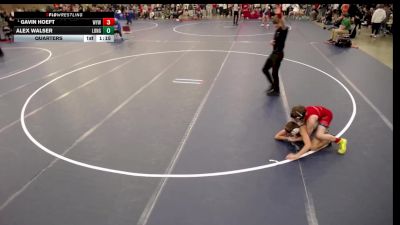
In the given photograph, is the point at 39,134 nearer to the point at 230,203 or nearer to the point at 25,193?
the point at 25,193

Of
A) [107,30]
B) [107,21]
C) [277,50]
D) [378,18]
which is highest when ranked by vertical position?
[378,18]

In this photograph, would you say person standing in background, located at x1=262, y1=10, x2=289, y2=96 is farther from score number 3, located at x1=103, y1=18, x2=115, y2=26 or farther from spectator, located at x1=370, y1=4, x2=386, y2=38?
spectator, located at x1=370, y1=4, x2=386, y2=38

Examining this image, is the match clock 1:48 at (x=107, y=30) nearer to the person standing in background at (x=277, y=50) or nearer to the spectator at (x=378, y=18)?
the person standing in background at (x=277, y=50)

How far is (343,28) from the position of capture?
47.5ft

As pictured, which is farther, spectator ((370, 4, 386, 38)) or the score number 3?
spectator ((370, 4, 386, 38))

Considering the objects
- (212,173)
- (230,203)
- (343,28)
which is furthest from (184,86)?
(343,28)
